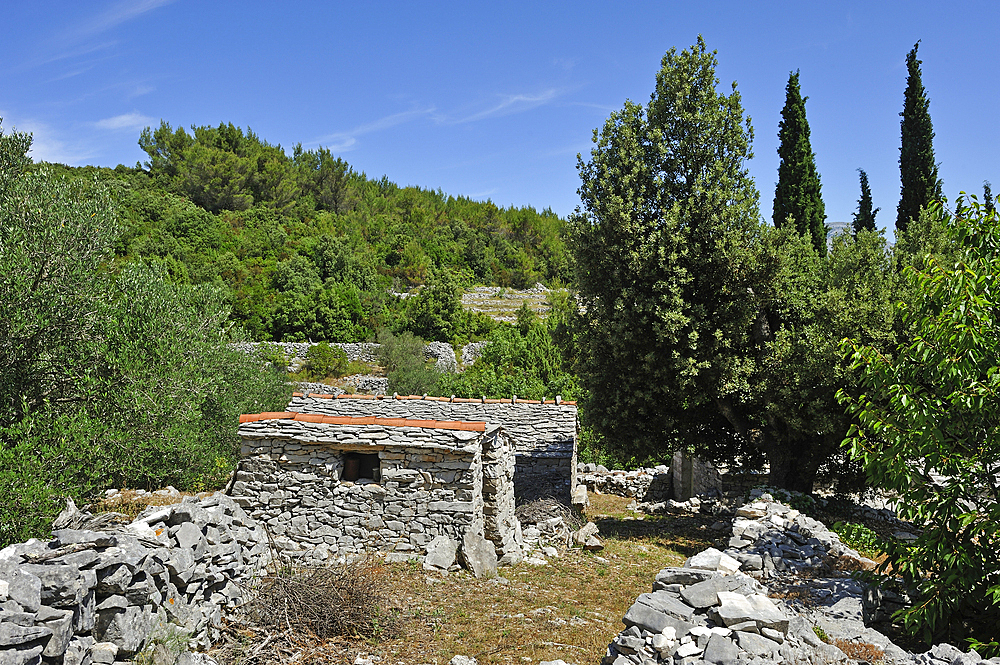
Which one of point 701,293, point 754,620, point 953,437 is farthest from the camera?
point 701,293

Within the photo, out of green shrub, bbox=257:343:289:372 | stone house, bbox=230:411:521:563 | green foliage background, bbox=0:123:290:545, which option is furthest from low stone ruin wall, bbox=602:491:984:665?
green shrub, bbox=257:343:289:372

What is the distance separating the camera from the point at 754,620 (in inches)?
227

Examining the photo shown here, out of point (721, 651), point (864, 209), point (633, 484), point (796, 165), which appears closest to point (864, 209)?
point (864, 209)

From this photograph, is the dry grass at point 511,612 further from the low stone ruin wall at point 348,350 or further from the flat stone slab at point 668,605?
the low stone ruin wall at point 348,350

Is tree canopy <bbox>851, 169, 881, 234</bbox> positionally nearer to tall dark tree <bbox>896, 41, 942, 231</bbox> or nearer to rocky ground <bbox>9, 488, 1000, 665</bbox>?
tall dark tree <bbox>896, 41, 942, 231</bbox>

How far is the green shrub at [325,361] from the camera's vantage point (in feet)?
120

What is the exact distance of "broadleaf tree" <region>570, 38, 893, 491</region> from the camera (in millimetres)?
12836

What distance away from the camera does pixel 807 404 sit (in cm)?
1275

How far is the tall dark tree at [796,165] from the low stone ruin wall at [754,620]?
776 inches

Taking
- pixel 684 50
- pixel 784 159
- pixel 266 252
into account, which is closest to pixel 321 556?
pixel 684 50

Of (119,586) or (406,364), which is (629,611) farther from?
(406,364)

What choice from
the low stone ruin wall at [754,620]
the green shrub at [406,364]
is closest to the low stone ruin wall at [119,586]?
the low stone ruin wall at [754,620]

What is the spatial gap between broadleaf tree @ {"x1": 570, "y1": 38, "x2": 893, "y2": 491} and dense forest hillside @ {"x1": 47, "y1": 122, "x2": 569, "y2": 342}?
65.4ft

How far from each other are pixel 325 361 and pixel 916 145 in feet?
108
